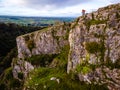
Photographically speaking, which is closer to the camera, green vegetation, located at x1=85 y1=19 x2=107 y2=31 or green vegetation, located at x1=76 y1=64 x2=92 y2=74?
green vegetation, located at x1=76 y1=64 x2=92 y2=74

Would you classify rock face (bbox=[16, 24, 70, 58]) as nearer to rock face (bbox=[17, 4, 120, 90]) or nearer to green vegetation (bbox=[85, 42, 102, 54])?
rock face (bbox=[17, 4, 120, 90])

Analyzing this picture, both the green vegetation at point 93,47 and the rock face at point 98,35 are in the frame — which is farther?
the green vegetation at point 93,47

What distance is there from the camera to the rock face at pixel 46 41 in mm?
69125

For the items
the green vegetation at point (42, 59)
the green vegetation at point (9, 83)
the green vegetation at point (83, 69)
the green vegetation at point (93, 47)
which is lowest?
the green vegetation at point (9, 83)

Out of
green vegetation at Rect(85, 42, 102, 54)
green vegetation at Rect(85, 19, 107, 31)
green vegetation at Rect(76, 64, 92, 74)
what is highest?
green vegetation at Rect(85, 19, 107, 31)

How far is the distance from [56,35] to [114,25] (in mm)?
28284

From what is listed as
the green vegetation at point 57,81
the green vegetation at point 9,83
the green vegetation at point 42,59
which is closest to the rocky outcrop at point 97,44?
the green vegetation at point 57,81

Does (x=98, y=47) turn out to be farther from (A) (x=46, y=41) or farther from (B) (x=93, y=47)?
(A) (x=46, y=41)

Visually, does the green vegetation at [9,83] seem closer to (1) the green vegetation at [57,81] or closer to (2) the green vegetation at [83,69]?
(1) the green vegetation at [57,81]

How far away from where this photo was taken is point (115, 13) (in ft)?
150

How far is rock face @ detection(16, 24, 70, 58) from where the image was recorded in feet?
227

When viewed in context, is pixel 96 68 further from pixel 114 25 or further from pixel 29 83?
pixel 29 83

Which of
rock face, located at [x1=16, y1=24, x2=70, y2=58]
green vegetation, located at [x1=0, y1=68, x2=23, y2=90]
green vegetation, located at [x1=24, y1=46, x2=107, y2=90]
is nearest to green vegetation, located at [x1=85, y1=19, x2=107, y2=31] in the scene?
green vegetation, located at [x1=24, y1=46, x2=107, y2=90]

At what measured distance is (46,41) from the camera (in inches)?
2820
